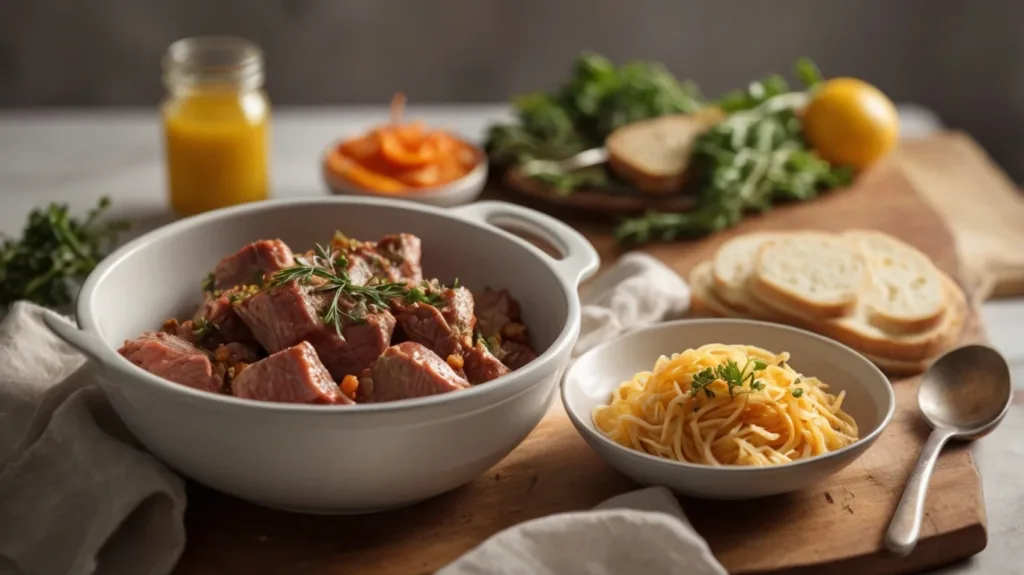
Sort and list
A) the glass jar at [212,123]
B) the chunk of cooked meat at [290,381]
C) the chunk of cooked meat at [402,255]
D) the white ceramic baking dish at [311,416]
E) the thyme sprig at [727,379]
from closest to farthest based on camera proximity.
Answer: the white ceramic baking dish at [311,416], the chunk of cooked meat at [290,381], the thyme sprig at [727,379], the chunk of cooked meat at [402,255], the glass jar at [212,123]

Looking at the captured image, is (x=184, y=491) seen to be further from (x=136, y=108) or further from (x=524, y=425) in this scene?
(x=136, y=108)

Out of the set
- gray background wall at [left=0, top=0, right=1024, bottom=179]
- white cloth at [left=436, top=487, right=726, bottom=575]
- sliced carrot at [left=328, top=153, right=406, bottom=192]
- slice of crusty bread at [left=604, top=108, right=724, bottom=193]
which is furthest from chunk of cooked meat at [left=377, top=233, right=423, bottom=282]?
gray background wall at [left=0, top=0, right=1024, bottom=179]

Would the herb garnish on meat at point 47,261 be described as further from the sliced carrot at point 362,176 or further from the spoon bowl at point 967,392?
the spoon bowl at point 967,392

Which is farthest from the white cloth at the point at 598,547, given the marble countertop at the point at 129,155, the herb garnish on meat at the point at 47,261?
the marble countertop at the point at 129,155

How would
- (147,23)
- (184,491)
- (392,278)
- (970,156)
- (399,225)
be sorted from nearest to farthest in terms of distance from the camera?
(184,491) < (392,278) < (399,225) < (970,156) < (147,23)

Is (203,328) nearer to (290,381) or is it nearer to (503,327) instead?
(290,381)

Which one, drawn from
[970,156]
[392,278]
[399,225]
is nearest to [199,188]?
[399,225]
